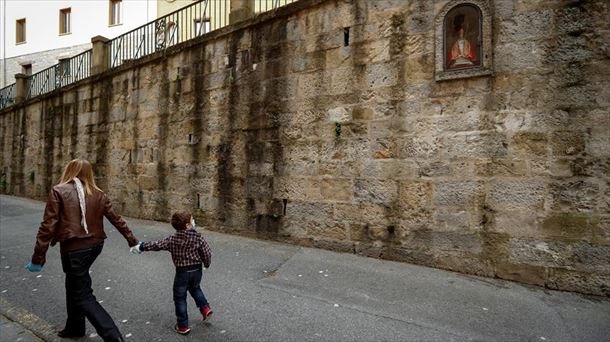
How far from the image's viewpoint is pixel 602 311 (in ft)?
12.2

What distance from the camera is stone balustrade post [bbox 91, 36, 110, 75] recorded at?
10211mm

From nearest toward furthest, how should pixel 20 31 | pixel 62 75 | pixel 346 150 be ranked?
pixel 346 150
pixel 62 75
pixel 20 31

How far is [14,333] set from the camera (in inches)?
125

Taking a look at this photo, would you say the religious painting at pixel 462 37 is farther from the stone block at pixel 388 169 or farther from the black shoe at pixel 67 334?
the black shoe at pixel 67 334

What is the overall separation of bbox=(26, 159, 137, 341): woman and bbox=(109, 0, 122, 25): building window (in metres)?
26.1

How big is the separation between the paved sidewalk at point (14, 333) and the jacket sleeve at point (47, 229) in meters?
0.88

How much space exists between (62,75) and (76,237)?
41.2 ft

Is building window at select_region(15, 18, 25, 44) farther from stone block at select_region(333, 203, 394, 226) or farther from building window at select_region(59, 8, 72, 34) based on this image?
stone block at select_region(333, 203, 394, 226)

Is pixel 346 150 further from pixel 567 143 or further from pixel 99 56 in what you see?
pixel 99 56

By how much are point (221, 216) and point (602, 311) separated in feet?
19.4

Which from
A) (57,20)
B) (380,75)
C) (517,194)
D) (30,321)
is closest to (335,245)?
(517,194)

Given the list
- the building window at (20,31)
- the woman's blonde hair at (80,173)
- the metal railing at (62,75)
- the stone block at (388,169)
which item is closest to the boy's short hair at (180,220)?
the woman's blonde hair at (80,173)

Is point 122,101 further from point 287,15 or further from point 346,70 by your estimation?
point 346,70

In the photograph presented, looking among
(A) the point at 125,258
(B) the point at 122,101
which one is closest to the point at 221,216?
(A) the point at 125,258
